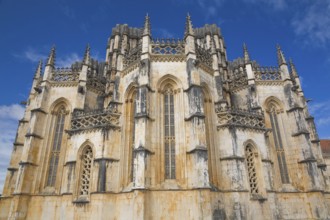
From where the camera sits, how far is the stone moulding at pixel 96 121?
16.8 meters

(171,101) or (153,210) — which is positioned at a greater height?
(171,101)

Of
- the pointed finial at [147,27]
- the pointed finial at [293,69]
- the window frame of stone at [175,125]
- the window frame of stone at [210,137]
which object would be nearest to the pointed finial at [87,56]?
the pointed finial at [147,27]

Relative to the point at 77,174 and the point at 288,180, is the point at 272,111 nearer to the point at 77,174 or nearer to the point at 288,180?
the point at 288,180

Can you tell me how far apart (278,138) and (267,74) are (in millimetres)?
6282

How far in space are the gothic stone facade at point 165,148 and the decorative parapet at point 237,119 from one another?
8 cm

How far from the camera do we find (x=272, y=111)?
22094 mm

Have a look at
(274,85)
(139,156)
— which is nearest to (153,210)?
(139,156)

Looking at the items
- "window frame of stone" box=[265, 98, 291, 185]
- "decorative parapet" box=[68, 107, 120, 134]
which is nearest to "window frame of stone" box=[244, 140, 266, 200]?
"window frame of stone" box=[265, 98, 291, 185]

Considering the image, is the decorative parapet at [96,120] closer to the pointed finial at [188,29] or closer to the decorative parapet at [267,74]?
the pointed finial at [188,29]

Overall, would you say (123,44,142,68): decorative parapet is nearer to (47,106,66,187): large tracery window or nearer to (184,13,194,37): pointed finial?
(184,13,194,37): pointed finial

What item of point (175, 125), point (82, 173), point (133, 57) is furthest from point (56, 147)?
point (175, 125)

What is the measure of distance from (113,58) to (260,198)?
19.6 metres

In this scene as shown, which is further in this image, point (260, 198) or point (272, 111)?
point (272, 111)

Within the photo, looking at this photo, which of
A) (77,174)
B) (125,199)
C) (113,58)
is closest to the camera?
(125,199)
